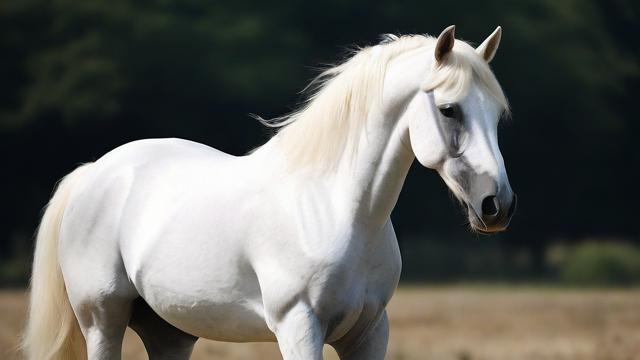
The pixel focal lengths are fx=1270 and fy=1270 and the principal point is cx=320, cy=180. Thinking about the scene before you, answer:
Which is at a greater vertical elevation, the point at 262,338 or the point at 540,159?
the point at 262,338

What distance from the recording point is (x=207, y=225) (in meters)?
5.15

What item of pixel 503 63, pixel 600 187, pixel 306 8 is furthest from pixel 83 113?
pixel 600 187

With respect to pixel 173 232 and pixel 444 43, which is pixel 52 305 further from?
pixel 444 43

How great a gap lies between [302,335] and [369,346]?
15.3 inches

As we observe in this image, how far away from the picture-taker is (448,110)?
4570 mm

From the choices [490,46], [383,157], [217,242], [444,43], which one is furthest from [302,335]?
[490,46]

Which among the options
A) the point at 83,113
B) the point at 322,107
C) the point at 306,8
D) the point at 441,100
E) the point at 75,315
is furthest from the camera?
the point at 306,8

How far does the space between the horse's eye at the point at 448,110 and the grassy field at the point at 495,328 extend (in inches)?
146

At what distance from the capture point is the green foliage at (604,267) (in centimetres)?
2600

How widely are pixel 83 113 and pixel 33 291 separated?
2415 centimetres

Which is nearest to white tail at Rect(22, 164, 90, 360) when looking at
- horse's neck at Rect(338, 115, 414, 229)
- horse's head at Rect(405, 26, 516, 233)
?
horse's neck at Rect(338, 115, 414, 229)

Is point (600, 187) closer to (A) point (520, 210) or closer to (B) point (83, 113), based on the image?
(A) point (520, 210)

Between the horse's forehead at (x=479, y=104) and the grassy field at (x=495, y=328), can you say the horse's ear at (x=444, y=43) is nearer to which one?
the horse's forehead at (x=479, y=104)

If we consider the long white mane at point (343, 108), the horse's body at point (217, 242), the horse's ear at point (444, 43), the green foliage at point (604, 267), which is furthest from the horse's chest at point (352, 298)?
the green foliage at point (604, 267)
